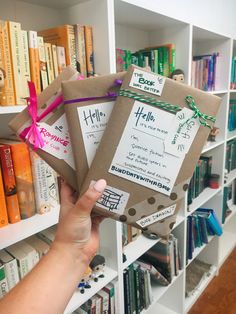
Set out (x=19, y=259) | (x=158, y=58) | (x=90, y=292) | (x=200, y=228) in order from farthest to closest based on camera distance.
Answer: (x=200, y=228)
(x=158, y=58)
(x=90, y=292)
(x=19, y=259)

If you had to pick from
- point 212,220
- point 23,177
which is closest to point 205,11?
point 212,220

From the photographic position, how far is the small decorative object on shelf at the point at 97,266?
44.6 inches

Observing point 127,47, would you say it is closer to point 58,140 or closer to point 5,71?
point 5,71

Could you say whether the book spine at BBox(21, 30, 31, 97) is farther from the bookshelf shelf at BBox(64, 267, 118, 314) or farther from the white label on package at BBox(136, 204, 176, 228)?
the bookshelf shelf at BBox(64, 267, 118, 314)

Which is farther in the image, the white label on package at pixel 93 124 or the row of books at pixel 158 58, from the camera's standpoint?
the row of books at pixel 158 58

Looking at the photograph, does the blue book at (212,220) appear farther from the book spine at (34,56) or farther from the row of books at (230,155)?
the book spine at (34,56)

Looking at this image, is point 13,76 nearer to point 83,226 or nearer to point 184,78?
point 83,226

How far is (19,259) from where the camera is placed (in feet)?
2.87

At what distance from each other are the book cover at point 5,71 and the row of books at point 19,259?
1.60 ft

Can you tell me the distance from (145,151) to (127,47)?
1026 millimetres

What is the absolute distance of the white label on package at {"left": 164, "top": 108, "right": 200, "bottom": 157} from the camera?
613mm

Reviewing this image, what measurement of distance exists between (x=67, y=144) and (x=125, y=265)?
0.80m

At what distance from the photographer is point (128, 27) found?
56.5 inches

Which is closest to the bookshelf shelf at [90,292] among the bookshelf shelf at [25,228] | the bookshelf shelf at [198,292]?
the bookshelf shelf at [25,228]
